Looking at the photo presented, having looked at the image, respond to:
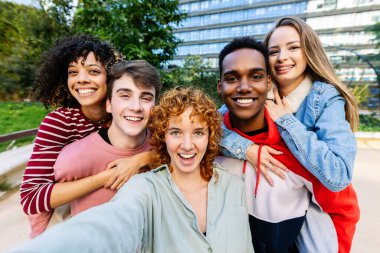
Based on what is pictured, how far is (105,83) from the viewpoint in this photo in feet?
5.23

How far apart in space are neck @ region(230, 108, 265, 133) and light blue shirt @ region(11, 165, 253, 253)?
1.11ft

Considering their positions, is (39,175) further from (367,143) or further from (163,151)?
(367,143)

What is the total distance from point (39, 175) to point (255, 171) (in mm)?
1257

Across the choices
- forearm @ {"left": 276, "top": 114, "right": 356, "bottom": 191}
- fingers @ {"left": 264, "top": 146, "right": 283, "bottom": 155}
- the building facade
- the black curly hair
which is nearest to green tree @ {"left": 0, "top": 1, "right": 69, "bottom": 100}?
the black curly hair

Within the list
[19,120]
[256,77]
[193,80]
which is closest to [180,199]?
[256,77]

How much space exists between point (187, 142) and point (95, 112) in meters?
0.83

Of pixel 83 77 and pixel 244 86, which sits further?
pixel 83 77

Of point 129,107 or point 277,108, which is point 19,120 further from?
point 277,108

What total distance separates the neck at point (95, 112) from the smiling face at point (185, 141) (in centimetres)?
66

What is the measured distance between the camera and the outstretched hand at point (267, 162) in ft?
4.14

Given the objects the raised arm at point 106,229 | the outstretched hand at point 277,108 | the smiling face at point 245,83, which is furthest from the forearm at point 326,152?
the raised arm at point 106,229

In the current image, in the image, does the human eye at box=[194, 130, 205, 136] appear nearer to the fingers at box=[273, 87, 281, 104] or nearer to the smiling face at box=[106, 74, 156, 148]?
the smiling face at box=[106, 74, 156, 148]

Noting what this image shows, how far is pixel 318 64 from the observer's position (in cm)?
145

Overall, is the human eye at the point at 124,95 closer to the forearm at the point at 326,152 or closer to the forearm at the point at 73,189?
the forearm at the point at 73,189
